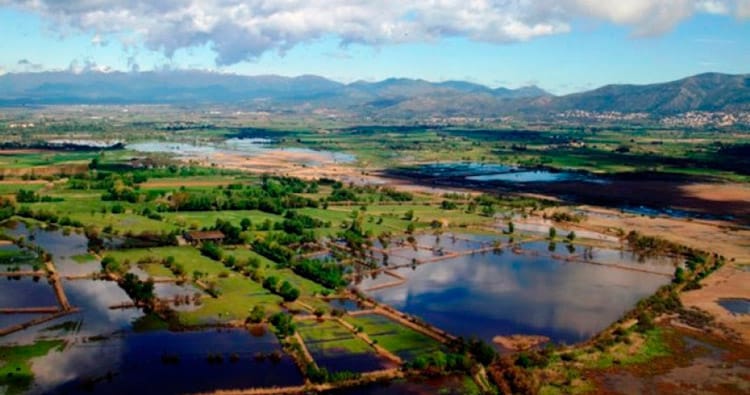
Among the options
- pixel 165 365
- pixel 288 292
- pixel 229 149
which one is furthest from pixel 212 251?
pixel 229 149

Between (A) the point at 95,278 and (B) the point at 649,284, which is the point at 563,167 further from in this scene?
(A) the point at 95,278

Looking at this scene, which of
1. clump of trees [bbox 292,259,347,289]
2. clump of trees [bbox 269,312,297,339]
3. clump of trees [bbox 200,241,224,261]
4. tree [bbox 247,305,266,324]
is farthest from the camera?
clump of trees [bbox 200,241,224,261]

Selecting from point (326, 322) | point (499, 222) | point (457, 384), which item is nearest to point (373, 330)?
point (326, 322)

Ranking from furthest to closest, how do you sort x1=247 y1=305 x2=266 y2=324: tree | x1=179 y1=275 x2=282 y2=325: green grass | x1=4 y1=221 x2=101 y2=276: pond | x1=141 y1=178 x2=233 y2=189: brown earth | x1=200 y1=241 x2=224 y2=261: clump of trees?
x1=141 y1=178 x2=233 y2=189: brown earth → x1=200 y1=241 x2=224 y2=261: clump of trees → x1=4 y1=221 x2=101 y2=276: pond → x1=179 y1=275 x2=282 y2=325: green grass → x1=247 y1=305 x2=266 y2=324: tree

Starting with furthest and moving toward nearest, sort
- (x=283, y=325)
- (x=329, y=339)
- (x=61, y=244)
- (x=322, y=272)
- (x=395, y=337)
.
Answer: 1. (x=61, y=244)
2. (x=322, y=272)
3. (x=395, y=337)
4. (x=283, y=325)
5. (x=329, y=339)

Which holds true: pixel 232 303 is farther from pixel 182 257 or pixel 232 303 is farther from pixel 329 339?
pixel 182 257

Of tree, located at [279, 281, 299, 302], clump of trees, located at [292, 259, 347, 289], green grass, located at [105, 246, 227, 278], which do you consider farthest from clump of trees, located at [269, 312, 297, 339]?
green grass, located at [105, 246, 227, 278]

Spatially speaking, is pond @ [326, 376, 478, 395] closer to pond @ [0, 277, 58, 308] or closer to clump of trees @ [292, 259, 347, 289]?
clump of trees @ [292, 259, 347, 289]
